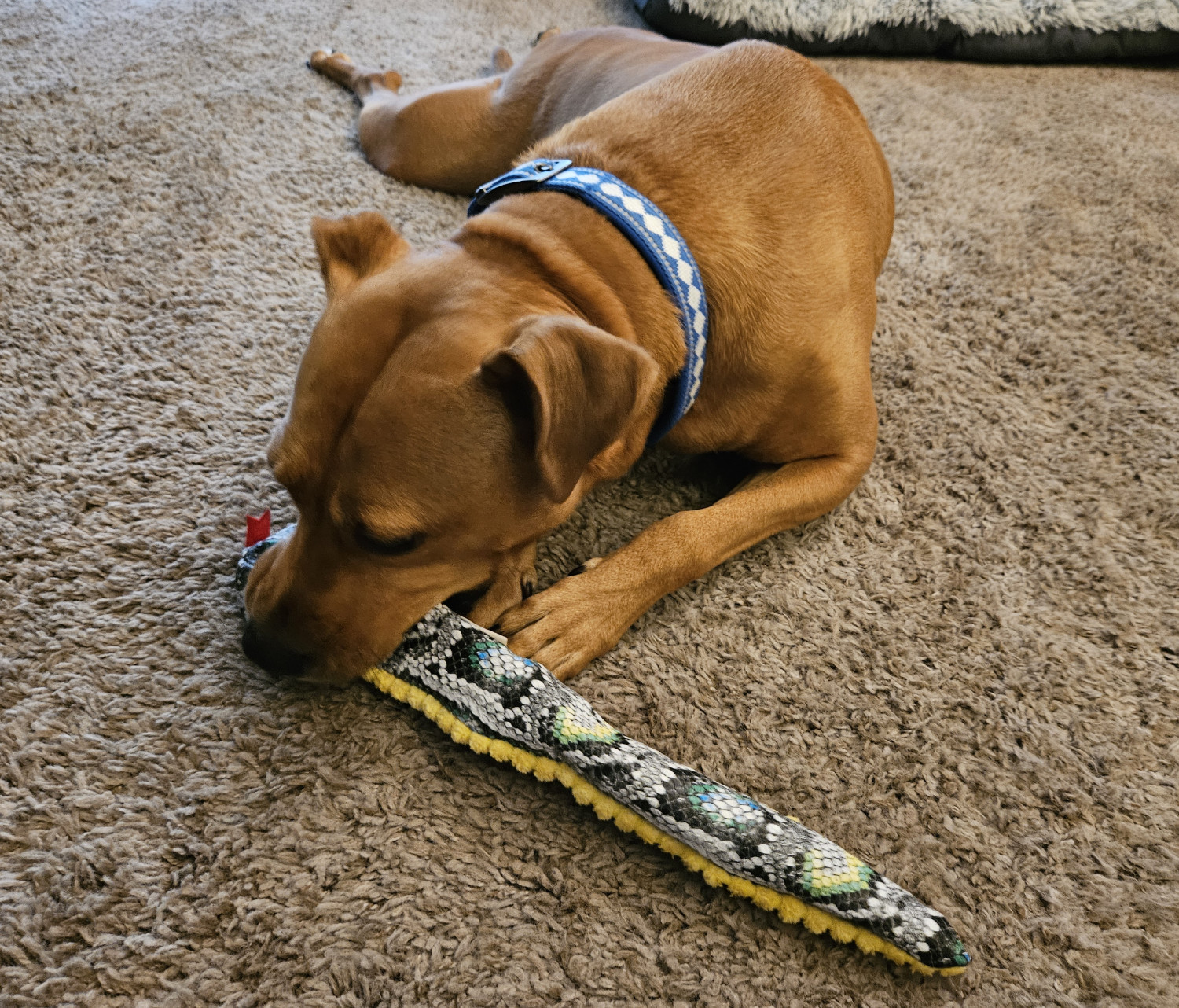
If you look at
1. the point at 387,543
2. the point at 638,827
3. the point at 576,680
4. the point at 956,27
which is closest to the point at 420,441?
the point at 387,543

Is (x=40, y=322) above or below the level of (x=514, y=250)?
below

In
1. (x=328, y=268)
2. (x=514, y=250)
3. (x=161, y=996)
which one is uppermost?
(x=514, y=250)

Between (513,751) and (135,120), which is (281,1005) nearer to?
(513,751)

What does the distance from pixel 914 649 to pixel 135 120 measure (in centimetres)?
294

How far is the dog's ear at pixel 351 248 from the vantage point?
1537mm

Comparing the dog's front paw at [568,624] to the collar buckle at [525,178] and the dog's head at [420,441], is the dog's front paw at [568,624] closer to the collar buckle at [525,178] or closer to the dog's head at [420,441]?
the dog's head at [420,441]

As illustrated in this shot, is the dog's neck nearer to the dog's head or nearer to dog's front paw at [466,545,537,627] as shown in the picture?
the dog's head

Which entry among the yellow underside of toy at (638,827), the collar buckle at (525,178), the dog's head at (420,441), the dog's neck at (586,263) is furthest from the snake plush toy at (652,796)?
the collar buckle at (525,178)

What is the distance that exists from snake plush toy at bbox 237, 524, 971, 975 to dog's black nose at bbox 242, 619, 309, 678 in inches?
5.4

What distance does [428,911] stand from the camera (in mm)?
1254

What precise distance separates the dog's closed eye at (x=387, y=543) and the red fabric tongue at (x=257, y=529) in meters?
0.41

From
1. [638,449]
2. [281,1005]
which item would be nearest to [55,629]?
[281,1005]

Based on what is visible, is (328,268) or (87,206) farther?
(87,206)

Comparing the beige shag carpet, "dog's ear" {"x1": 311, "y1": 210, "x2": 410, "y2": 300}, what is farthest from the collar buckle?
the beige shag carpet
